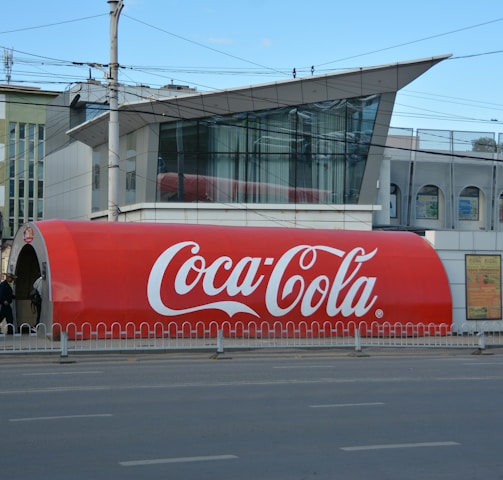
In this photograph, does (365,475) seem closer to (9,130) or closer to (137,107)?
(137,107)

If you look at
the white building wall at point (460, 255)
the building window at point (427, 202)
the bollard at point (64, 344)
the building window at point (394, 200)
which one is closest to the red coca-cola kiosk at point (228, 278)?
the white building wall at point (460, 255)

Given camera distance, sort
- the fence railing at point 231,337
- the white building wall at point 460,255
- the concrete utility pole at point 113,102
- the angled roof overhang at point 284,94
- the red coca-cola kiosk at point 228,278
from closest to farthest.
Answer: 1. the fence railing at point 231,337
2. the red coca-cola kiosk at point 228,278
3. the white building wall at point 460,255
4. the concrete utility pole at point 113,102
5. the angled roof overhang at point 284,94

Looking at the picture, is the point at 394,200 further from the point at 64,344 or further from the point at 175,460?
the point at 175,460

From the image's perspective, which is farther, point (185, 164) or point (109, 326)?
point (185, 164)

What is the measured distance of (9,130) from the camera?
77.2m

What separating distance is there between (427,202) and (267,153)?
46.4ft

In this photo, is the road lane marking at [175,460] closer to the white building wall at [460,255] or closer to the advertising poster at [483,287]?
the white building wall at [460,255]

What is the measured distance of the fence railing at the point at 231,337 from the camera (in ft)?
76.8

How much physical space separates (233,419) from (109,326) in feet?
46.8

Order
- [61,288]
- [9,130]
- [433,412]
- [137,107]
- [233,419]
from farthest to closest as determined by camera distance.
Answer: [9,130] → [137,107] → [61,288] → [433,412] → [233,419]

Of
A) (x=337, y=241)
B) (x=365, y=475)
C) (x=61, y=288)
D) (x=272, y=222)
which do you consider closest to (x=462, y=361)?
(x=337, y=241)

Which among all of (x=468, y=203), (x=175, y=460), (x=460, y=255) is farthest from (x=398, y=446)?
(x=468, y=203)

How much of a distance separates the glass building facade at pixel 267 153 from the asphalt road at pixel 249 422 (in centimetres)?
2508

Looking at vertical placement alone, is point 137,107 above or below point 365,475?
above
